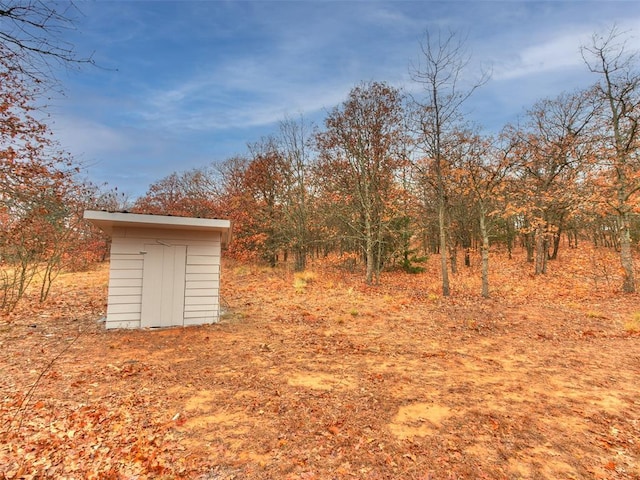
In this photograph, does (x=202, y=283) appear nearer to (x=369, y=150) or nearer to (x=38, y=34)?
(x=38, y=34)

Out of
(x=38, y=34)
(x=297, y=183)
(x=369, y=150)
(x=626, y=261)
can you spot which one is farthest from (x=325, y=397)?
(x=297, y=183)

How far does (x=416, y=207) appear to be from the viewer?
48.5 ft

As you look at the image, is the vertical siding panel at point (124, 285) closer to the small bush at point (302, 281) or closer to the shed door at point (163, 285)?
the shed door at point (163, 285)

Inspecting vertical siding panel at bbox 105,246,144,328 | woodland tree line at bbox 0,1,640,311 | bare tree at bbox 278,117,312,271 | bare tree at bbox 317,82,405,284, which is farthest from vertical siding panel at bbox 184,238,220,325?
bare tree at bbox 278,117,312,271

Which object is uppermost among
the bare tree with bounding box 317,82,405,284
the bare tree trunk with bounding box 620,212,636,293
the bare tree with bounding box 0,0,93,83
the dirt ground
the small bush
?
the bare tree with bounding box 317,82,405,284

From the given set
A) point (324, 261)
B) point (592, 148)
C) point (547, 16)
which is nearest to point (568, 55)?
point (592, 148)

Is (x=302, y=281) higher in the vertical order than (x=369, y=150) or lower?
lower

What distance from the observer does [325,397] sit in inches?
148

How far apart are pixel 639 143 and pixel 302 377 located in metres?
13.1

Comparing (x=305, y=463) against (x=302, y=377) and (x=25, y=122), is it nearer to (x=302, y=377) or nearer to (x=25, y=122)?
(x=302, y=377)

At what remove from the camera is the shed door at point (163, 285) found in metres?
6.92

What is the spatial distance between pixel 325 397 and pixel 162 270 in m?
5.12

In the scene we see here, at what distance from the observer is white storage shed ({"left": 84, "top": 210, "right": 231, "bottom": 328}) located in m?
6.70

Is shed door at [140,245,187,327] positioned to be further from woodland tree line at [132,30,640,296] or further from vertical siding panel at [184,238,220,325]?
woodland tree line at [132,30,640,296]
